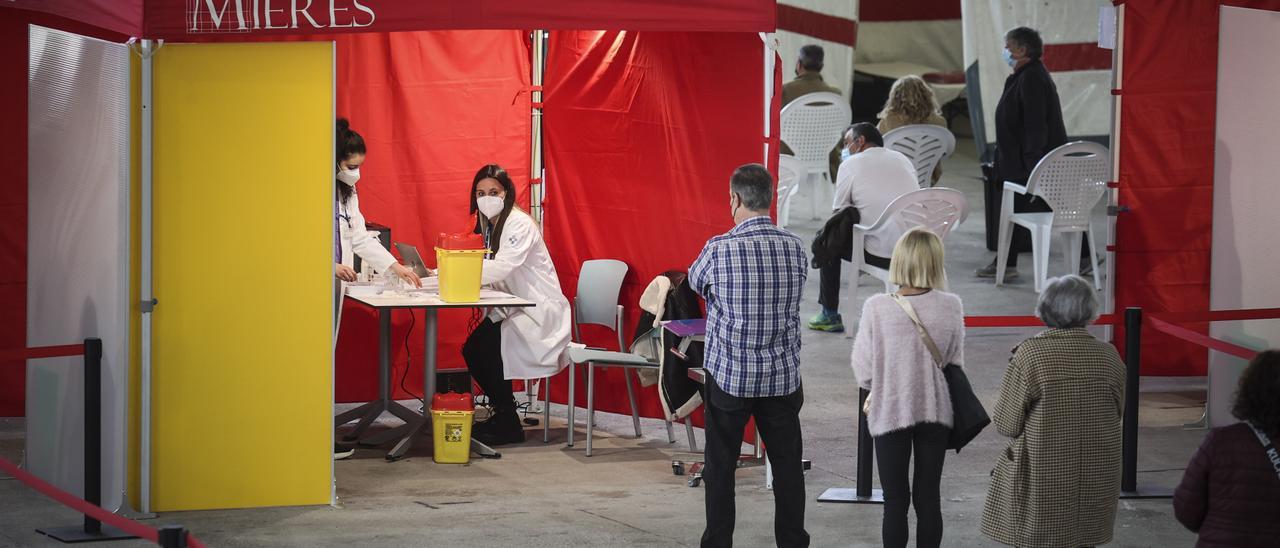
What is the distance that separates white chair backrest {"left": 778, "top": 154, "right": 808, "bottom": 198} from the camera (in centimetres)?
1066

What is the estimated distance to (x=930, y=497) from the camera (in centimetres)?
482

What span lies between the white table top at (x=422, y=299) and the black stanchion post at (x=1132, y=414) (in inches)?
100

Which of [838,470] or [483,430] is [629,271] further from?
[838,470]

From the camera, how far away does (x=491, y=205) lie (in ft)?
23.3

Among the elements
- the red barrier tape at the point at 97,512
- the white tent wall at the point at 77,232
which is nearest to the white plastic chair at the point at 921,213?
the white tent wall at the point at 77,232

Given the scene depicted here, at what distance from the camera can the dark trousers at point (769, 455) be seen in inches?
196

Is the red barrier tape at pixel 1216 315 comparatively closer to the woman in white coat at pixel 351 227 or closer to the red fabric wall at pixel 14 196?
the woman in white coat at pixel 351 227

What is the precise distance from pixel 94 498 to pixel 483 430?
80.1 inches

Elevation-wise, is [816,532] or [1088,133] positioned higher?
[1088,133]

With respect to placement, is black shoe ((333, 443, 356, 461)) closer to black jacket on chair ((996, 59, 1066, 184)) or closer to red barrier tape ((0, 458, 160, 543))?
red barrier tape ((0, 458, 160, 543))

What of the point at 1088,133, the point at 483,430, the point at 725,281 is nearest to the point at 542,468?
the point at 483,430

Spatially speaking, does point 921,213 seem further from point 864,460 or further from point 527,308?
point 864,460

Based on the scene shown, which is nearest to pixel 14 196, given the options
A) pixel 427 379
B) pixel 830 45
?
pixel 427 379

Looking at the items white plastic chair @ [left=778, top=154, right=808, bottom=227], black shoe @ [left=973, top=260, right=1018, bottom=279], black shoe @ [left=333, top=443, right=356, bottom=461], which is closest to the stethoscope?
black shoe @ [left=333, top=443, right=356, bottom=461]
